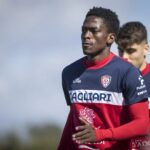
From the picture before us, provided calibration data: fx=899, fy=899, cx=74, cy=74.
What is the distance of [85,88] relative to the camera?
28.1 ft

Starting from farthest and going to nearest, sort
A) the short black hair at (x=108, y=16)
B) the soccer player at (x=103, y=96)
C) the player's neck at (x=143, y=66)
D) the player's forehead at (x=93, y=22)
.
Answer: the player's neck at (x=143, y=66) → the short black hair at (x=108, y=16) → the player's forehead at (x=93, y=22) → the soccer player at (x=103, y=96)

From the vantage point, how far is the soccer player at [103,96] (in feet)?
27.2

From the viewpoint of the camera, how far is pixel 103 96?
8438 mm

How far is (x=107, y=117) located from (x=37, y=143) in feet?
34.9

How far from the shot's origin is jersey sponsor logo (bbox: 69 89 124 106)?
839 cm

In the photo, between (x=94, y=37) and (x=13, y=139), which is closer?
(x=94, y=37)

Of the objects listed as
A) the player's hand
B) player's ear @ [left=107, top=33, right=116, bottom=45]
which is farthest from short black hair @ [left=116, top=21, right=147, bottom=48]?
the player's hand

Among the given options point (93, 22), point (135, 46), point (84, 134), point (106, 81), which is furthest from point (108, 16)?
point (135, 46)

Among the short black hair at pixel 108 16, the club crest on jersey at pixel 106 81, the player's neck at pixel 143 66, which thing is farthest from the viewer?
the player's neck at pixel 143 66

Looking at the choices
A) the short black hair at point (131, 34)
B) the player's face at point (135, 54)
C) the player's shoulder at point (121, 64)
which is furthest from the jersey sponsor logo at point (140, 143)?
the short black hair at point (131, 34)

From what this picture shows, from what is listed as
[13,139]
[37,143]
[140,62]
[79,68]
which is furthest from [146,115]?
[37,143]

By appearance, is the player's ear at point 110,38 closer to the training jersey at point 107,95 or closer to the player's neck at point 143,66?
the training jersey at point 107,95

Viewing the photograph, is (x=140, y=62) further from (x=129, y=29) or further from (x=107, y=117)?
(x=107, y=117)

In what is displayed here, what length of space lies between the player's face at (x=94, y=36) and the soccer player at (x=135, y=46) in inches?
54.8
